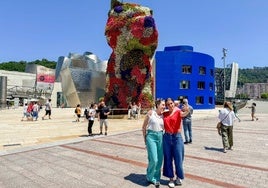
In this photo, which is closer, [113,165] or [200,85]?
[113,165]

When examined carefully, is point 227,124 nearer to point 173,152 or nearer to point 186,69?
point 173,152

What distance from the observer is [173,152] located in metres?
5.27

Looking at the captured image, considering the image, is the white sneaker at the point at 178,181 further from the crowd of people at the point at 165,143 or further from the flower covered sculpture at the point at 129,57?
the flower covered sculpture at the point at 129,57

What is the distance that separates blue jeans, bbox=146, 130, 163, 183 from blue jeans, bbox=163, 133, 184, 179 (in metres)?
0.12

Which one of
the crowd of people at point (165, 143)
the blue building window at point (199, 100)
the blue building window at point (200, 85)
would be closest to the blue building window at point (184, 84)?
the blue building window at point (200, 85)

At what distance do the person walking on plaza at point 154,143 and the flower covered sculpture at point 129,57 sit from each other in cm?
1910

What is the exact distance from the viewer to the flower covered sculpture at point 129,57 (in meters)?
24.0

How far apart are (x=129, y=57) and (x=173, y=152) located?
19845 millimetres

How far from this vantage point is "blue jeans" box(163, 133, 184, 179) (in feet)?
17.1

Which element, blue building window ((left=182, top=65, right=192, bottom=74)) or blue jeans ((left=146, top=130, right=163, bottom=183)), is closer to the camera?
blue jeans ((left=146, top=130, right=163, bottom=183))

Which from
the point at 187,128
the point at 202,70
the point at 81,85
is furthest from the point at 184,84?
the point at 187,128

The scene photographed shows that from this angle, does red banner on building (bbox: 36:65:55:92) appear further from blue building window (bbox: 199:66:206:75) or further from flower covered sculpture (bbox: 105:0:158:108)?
flower covered sculpture (bbox: 105:0:158:108)

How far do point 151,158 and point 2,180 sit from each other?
321 cm

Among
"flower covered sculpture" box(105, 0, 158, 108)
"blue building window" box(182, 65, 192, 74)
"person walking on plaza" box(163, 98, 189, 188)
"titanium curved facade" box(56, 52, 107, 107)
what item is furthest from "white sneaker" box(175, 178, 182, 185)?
"blue building window" box(182, 65, 192, 74)
